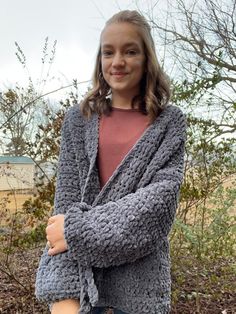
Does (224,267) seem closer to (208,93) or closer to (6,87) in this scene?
(208,93)

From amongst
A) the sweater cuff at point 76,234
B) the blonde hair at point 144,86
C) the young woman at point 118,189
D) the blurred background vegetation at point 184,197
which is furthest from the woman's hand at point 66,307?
the blurred background vegetation at point 184,197

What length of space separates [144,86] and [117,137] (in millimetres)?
184

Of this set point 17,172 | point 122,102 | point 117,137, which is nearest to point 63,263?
point 117,137

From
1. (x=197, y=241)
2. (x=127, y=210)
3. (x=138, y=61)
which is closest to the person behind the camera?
(x=127, y=210)

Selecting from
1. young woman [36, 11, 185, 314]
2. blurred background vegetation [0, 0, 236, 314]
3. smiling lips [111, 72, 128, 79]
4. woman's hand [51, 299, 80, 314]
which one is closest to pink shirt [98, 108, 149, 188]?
young woman [36, 11, 185, 314]

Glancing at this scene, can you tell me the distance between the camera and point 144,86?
127cm

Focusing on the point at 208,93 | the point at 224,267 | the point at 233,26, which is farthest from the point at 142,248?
the point at 233,26

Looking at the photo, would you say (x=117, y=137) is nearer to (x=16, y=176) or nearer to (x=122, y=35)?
(x=122, y=35)

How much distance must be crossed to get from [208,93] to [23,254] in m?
1.66

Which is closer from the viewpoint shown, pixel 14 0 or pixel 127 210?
pixel 127 210

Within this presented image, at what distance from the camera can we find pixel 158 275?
1.12 meters

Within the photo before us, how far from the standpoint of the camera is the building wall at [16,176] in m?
2.67

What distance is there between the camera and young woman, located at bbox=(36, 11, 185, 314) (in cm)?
105

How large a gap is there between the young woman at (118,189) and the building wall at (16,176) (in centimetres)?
147
